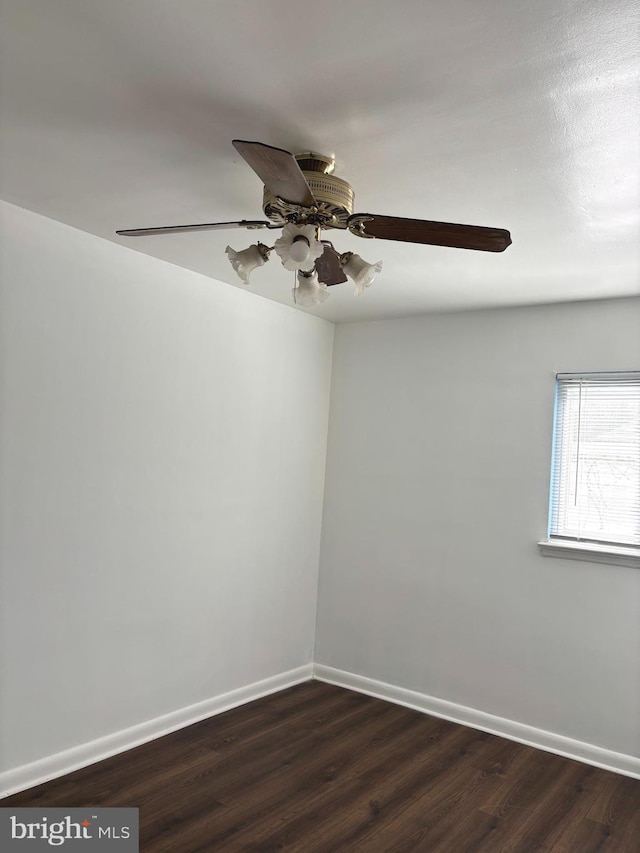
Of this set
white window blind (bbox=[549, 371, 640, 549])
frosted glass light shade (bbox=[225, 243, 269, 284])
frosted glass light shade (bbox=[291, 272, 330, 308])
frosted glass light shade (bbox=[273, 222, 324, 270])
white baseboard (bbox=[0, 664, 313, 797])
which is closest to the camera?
frosted glass light shade (bbox=[273, 222, 324, 270])

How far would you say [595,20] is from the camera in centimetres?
144

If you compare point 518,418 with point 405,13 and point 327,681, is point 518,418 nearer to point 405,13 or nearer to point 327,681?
point 327,681

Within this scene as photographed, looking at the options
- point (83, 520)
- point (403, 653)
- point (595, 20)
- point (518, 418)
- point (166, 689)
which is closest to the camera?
point (595, 20)

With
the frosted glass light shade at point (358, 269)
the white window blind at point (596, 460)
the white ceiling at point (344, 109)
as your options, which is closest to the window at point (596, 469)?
the white window blind at point (596, 460)

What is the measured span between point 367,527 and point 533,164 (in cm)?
269

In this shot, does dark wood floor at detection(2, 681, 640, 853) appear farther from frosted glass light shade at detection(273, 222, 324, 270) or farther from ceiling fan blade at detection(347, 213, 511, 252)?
ceiling fan blade at detection(347, 213, 511, 252)

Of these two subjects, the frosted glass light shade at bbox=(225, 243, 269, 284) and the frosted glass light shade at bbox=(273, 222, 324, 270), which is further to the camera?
the frosted glass light shade at bbox=(225, 243, 269, 284)

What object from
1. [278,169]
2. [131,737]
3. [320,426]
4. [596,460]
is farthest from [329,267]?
[131,737]

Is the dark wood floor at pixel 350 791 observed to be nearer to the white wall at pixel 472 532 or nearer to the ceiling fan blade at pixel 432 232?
the white wall at pixel 472 532

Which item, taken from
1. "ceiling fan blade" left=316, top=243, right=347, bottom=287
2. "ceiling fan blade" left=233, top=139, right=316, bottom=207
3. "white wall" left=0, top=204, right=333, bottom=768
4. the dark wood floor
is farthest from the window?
"ceiling fan blade" left=233, top=139, right=316, bottom=207

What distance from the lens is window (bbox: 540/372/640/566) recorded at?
11.4 ft

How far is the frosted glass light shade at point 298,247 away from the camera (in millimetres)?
1992

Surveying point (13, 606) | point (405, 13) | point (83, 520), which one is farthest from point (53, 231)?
point (405, 13)

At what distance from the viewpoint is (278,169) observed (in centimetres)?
164
